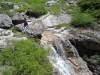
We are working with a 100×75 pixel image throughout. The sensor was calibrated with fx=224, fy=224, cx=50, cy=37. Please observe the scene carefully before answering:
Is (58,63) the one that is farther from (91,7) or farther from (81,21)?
(91,7)

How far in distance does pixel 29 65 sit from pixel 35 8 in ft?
34.7

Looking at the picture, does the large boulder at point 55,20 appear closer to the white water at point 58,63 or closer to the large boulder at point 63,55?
the large boulder at point 63,55

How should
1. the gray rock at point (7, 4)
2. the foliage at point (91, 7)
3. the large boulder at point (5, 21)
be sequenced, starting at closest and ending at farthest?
the large boulder at point (5, 21) → the foliage at point (91, 7) → the gray rock at point (7, 4)

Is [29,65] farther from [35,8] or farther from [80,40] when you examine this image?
[35,8]

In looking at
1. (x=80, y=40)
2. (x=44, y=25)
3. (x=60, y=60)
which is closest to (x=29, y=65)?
(x=60, y=60)

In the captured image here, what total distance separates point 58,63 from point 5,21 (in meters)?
6.67

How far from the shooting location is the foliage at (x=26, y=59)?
1097 cm

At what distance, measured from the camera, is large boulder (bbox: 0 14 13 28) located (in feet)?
58.9

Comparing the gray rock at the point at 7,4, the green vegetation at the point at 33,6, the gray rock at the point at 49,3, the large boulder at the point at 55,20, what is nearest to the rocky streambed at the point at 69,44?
the large boulder at the point at 55,20

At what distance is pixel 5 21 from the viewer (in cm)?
1817

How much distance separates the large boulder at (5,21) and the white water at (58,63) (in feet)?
17.4

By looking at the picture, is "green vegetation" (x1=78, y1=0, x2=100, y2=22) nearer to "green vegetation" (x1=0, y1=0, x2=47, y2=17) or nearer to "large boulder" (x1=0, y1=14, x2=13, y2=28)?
"green vegetation" (x1=0, y1=0, x2=47, y2=17)

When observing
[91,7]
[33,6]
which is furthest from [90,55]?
[33,6]

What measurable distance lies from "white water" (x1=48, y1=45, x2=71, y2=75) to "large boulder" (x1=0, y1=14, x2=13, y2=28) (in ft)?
17.4
